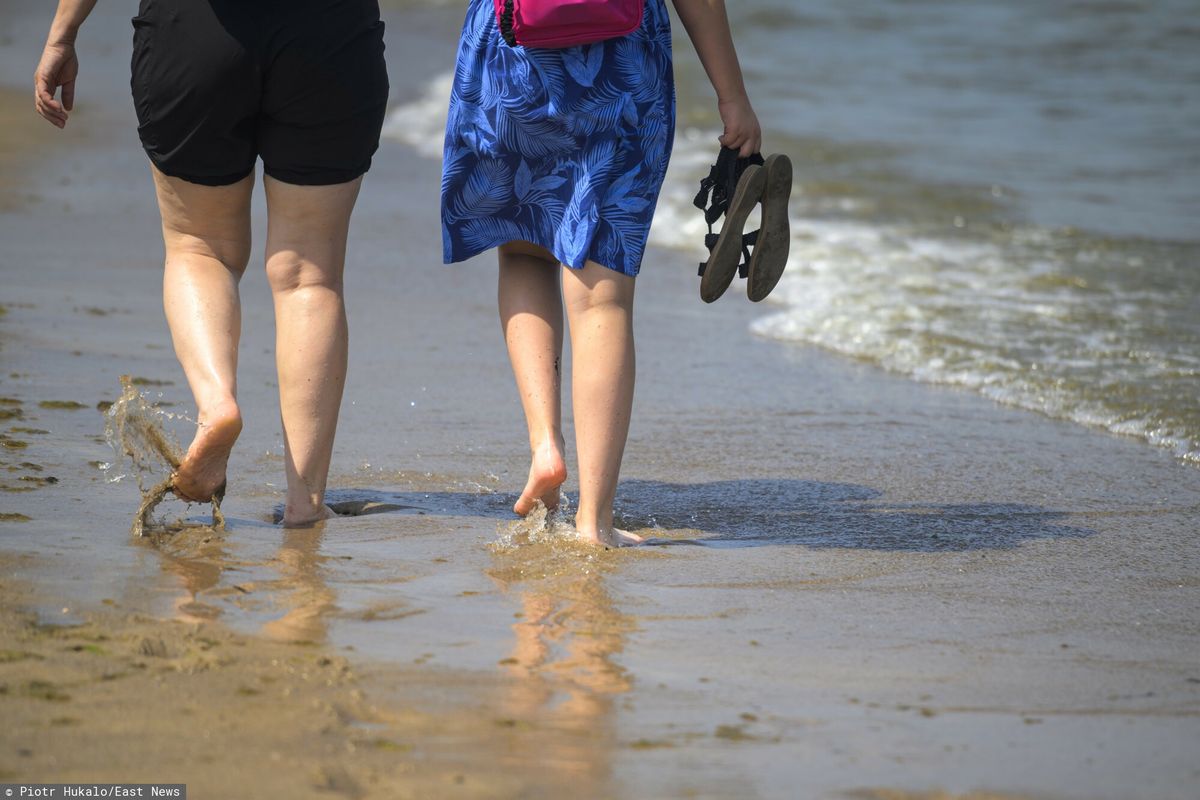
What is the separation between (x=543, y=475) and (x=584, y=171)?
2.19 feet

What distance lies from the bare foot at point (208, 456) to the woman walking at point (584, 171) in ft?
2.17

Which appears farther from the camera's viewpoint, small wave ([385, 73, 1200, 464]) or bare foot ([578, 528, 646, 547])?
small wave ([385, 73, 1200, 464])

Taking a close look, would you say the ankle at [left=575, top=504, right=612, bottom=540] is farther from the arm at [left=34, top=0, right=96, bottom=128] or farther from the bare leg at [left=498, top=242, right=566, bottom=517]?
the arm at [left=34, top=0, right=96, bottom=128]

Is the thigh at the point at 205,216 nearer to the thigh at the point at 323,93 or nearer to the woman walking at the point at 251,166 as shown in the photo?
the woman walking at the point at 251,166

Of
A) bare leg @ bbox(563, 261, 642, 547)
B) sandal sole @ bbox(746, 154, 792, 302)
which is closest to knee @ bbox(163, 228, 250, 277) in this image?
bare leg @ bbox(563, 261, 642, 547)

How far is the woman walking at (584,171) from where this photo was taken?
2982mm

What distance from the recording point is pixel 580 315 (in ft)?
10.2

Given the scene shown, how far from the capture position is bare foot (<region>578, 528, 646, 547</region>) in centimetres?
311

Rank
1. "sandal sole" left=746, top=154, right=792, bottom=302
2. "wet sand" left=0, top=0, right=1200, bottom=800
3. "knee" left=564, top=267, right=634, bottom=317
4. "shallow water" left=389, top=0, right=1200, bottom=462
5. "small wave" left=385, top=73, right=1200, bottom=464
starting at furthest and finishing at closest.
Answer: "shallow water" left=389, top=0, right=1200, bottom=462, "small wave" left=385, top=73, right=1200, bottom=464, "sandal sole" left=746, top=154, right=792, bottom=302, "knee" left=564, top=267, right=634, bottom=317, "wet sand" left=0, top=0, right=1200, bottom=800

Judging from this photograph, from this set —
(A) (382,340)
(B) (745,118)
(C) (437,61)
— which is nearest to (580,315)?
(B) (745,118)

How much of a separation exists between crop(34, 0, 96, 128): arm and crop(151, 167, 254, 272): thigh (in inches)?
10.4

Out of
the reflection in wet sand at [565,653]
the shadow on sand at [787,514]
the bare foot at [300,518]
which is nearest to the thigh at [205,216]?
the bare foot at [300,518]

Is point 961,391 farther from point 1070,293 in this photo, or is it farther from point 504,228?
point 504,228

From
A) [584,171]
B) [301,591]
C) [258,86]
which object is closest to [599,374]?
[584,171]
